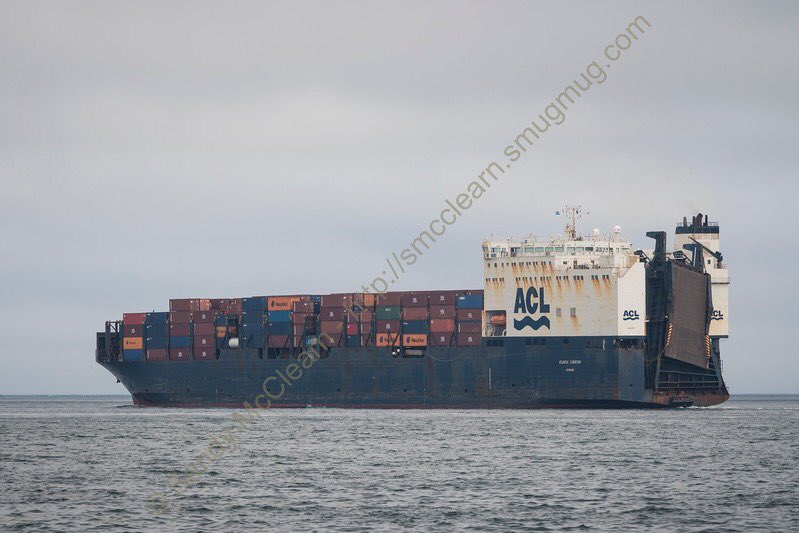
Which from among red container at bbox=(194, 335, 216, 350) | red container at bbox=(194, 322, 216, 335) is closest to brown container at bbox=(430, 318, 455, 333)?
red container at bbox=(194, 322, 216, 335)

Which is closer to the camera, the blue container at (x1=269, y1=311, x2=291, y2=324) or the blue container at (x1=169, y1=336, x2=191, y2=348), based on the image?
the blue container at (x1=269, y1=311, x2=291, y2=324)

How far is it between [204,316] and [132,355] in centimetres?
1010

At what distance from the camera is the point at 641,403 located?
95125mm

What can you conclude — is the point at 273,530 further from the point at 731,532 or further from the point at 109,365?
the point at 109,365

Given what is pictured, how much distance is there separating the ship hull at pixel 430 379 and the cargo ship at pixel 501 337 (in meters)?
0.11

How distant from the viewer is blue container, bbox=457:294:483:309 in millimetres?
99625

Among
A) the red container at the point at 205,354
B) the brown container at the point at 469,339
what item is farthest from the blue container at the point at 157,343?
the brown container at the point at 469,339

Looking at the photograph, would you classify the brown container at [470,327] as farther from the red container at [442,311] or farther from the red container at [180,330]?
the red container at [180,330]

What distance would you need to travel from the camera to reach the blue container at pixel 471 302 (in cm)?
9962

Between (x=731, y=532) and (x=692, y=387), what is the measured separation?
63074 mm

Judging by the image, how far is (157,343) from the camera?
116250 millimetres

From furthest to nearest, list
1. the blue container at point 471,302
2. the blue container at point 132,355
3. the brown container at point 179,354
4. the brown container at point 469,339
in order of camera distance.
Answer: the blue container at point 132,355 → the brown container at point 179,354 → the blue container at point 471,302 → the brown container at point 469,339

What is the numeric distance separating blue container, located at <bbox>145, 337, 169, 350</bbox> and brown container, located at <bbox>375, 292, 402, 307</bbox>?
2369cm

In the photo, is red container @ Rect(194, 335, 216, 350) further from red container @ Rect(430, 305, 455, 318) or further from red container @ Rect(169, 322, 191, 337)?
red container @ Rect(430, 305, 455, 318)
